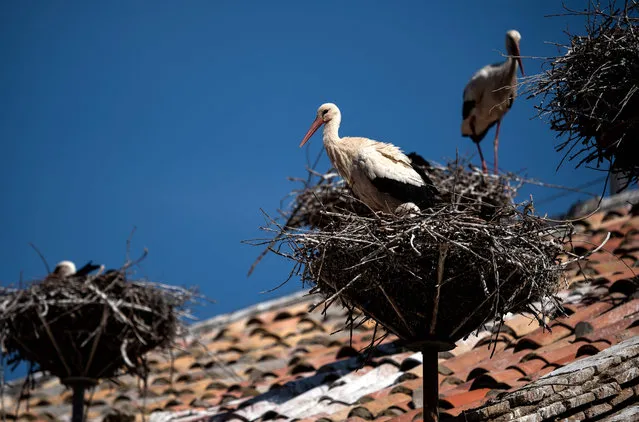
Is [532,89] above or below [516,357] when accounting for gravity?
above

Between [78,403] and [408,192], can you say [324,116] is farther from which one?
[78,403]

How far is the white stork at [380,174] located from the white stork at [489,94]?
2.29 metres

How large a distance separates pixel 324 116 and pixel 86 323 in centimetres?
216

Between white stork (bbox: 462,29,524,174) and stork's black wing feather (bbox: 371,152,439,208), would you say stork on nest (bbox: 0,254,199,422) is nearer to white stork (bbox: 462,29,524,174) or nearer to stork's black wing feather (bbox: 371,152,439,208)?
stork's black wing feather (bbox: 371,152,439,208)

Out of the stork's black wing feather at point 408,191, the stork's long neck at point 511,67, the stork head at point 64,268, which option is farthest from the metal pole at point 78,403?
the stork's long neck at point 511,67

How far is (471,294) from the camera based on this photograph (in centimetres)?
463

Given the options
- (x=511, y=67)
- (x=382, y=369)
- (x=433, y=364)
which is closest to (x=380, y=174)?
(x=382, y=369)

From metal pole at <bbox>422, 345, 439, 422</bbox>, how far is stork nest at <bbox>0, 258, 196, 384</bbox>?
2.76 meters

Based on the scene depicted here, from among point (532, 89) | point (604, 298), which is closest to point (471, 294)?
point (532, 89)

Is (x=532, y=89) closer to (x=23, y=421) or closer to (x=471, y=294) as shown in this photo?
(x=471, y=294)

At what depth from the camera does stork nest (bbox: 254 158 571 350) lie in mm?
4441

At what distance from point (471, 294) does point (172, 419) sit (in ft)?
10.0

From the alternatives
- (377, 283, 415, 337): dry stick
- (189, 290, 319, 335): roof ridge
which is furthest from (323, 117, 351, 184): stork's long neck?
(189, 290, 319, 335): roof ridge

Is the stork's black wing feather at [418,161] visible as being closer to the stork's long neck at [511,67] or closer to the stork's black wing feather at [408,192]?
the stork's black wing feather at [408,192]
